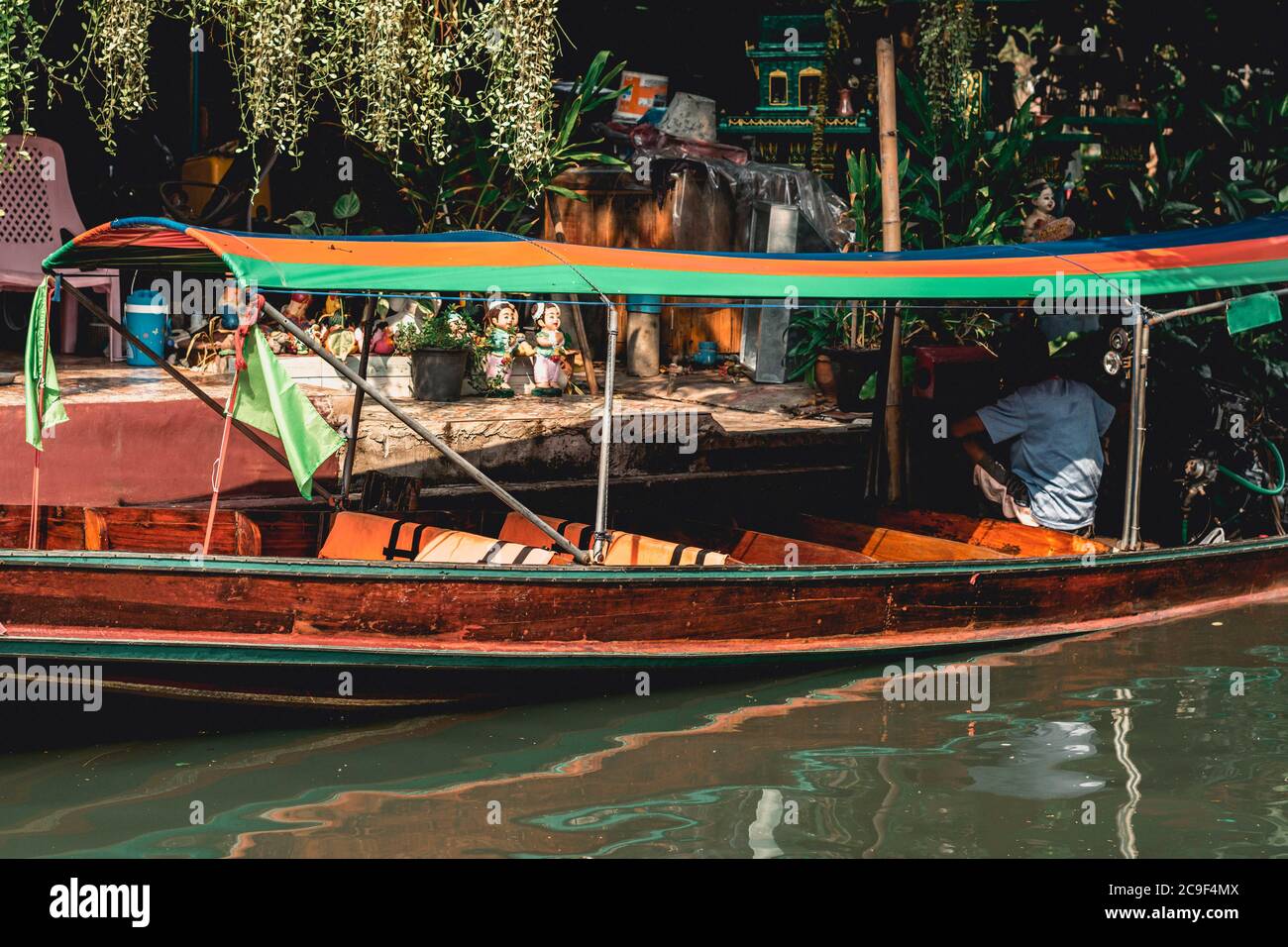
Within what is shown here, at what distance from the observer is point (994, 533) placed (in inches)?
332

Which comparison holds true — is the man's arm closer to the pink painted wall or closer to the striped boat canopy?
the striped boat canopy

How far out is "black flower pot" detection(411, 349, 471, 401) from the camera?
33.6 ft

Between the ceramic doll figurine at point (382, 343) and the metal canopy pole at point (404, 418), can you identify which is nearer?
the metal canopy pole at point (404, 418)

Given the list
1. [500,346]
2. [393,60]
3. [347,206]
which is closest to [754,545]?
[500,346]

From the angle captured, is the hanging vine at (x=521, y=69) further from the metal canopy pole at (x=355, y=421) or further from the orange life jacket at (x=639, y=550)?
the orange life jacket at (x=639, y=550)

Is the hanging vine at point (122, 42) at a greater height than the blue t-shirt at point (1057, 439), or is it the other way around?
the hanging vine at point (122, 42)

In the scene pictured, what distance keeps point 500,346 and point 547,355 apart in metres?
0.33

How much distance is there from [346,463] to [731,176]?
5.35 meters

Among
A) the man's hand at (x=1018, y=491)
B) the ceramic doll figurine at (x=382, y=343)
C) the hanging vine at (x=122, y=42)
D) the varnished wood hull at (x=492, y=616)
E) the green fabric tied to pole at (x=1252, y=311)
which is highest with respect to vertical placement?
the hanging vine at (x=122, y=42)

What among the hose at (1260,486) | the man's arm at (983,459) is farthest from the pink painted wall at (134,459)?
the hose at (1260,486)

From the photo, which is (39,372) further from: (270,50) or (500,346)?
(500,346)

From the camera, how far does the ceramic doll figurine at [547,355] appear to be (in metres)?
10.8

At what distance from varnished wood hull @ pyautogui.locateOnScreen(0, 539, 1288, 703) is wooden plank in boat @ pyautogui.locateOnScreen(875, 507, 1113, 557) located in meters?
0.33

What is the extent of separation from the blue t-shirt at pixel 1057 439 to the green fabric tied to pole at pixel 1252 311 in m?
0.87
